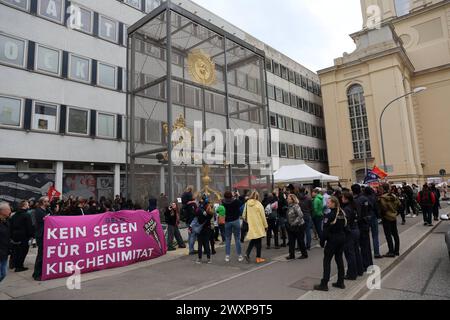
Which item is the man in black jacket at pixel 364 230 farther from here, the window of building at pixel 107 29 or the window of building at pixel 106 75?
the window of building at pixel 107 29

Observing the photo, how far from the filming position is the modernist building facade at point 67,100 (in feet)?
51.5

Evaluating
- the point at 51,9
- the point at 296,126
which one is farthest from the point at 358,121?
the point at 51,9

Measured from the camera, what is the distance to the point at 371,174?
17.1 meters

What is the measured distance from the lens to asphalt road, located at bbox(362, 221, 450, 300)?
17.1 feet

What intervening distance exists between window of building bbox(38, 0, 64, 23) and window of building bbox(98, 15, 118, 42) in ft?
7.86

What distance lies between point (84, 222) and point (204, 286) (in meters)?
3.60

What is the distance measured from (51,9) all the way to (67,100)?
17.3 ft

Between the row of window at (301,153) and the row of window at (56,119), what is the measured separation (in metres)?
19.5

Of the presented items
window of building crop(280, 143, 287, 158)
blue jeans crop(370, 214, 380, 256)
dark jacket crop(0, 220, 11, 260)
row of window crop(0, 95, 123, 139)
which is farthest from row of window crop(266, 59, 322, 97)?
dark jacket crop(0, 220, 11, 260)

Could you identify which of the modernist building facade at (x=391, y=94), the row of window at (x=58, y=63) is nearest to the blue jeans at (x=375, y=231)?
the row of window at (x=58, y=63)

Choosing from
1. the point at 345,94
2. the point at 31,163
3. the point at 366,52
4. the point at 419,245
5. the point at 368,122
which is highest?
the point at 366,52

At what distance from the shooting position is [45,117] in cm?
1706
